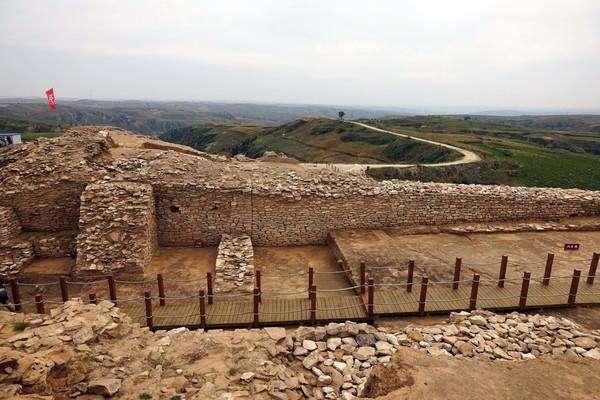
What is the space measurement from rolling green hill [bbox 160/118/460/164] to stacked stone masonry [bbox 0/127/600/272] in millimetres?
21515

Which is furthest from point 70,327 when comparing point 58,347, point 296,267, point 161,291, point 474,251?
point 474,251

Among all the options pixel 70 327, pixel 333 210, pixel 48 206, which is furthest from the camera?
pixel 333 210

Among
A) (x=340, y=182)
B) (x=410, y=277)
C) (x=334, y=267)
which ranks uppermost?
(x=340, y=182)

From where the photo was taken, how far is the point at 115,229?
12.7 m

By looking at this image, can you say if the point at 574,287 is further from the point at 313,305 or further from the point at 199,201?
the point at 199,201

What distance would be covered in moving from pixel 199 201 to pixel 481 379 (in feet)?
36.7

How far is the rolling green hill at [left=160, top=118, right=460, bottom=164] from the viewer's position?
4191cm

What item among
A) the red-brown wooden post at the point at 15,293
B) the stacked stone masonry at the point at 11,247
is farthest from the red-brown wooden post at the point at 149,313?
the stacked stone masonry at the point at 11,247

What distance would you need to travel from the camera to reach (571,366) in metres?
6.44

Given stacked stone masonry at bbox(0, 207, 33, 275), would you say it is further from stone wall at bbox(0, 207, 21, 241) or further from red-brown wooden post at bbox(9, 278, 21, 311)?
red-brown wooden post at bbox(9, 278, 21, 311)

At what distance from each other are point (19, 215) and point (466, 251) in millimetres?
16167

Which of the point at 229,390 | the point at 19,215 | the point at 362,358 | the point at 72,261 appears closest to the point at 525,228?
the point at 362,358

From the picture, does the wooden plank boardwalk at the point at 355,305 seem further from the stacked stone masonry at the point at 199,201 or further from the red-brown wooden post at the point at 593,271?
the stacked stone masonry at the point at 199,201

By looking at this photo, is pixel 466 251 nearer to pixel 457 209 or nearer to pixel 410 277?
pixel 457 209
